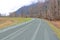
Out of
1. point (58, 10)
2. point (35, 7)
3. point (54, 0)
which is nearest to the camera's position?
point (58, 10)

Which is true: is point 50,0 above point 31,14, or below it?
above

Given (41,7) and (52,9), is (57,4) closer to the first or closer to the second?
(52,9)

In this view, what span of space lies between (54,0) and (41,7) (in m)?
52.1

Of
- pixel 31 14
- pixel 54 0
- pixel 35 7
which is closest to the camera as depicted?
pixel 54 0

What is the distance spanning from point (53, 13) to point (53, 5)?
7.81m

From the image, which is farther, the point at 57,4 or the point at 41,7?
the point at 41,7

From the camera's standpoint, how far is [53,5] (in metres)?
111

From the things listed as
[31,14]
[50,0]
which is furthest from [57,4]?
[31,14]

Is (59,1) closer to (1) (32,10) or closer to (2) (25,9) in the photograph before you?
(1) (32,10)

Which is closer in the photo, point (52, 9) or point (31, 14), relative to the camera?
point (52, 9)

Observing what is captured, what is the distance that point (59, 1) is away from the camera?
10919cm

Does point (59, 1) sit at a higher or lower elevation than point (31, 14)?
higher

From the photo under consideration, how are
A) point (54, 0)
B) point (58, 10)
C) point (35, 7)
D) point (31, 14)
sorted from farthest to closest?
1. point (35, 7)
2. point (31, 14)
3. point (54, 0)
4. point (58, 10)

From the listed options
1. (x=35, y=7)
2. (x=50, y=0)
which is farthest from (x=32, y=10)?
(x=50, y=0)
